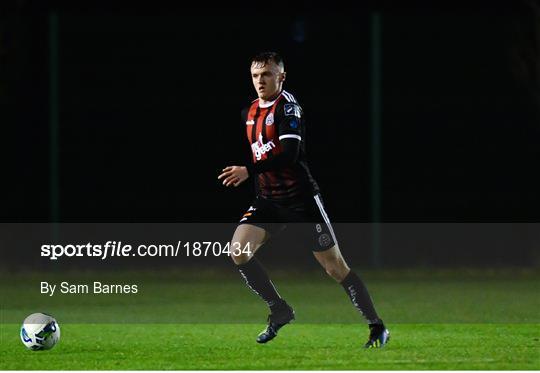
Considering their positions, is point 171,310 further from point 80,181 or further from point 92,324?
point 80,181

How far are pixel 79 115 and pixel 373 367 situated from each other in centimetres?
783

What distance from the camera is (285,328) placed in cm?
1011

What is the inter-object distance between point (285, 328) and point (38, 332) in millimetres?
2045

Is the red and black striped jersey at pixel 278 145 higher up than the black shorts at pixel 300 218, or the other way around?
the red and black striped jersey at pixel 278 145

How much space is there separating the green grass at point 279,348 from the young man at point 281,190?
14.5 inches

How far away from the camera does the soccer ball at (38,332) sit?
879 cm

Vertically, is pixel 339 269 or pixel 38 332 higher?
pixel 339 269

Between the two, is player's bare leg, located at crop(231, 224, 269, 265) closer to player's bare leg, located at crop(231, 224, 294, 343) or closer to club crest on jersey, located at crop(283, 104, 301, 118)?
player's bare leg, located at crop(231, 224, 294, 343)

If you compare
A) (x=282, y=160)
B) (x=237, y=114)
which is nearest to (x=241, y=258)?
(x=282, y=160)

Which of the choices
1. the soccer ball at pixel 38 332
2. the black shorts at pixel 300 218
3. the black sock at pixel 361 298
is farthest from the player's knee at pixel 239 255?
the soccer ball at pixel 38 332

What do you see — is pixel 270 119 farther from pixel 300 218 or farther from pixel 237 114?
pixel 237 114

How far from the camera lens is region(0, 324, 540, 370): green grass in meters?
8.19

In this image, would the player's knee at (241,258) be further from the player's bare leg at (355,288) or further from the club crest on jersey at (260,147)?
the club crest on jersey at (260,147)

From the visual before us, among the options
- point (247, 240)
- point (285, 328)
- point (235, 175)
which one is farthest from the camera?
point (285, 328)
